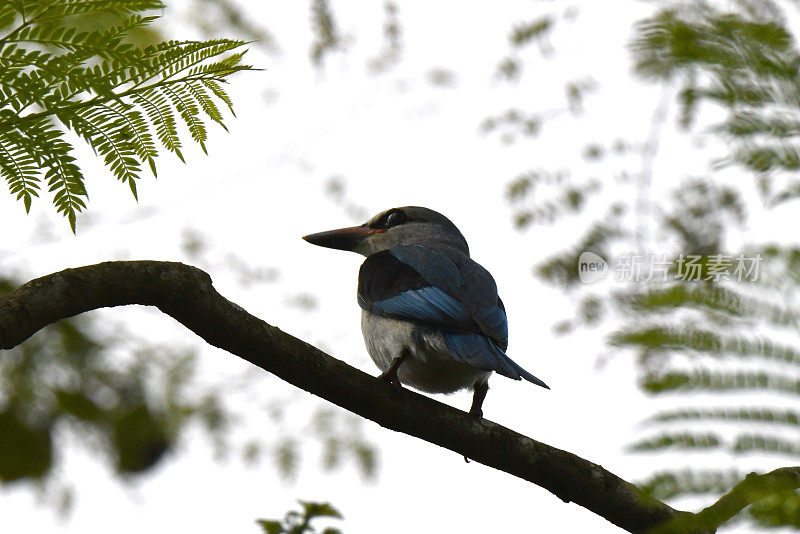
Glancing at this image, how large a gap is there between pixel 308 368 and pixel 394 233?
2.60 metres

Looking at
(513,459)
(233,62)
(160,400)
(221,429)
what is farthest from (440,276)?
(221,429)

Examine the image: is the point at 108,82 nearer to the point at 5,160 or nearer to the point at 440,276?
the point at 5,160

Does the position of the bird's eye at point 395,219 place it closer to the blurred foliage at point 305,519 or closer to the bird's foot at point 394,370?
the bird's foot at point 394,370

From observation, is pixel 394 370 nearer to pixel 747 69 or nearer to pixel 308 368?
pixel 308 368

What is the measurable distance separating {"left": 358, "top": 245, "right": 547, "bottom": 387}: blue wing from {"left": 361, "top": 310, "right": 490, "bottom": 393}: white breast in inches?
2.0

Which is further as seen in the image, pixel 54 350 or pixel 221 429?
pixel 221 429

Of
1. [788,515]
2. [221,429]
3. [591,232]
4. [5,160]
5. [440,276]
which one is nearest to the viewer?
[788,515]

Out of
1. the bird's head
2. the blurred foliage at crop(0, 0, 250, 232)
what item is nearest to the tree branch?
the blurred foliage at crop(0, 0, 250, 232)

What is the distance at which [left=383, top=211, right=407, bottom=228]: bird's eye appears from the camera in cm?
536

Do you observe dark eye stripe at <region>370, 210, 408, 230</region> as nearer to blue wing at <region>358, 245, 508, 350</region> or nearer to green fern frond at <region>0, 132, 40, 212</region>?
blue wing at <region>358, 245, 508, 350</region>

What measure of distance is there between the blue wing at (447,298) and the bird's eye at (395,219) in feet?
2.22

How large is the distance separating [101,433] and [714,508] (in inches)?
131

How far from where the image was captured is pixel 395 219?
537cm

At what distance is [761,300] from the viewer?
43.0 inches
